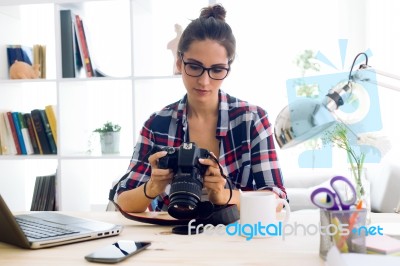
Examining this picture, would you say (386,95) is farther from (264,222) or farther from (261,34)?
(264,222)

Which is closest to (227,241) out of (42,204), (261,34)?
(42,204)

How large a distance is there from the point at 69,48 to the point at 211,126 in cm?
117

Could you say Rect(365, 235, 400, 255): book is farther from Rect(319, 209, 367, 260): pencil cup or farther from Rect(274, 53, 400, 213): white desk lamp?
Rect(274, 53, 400, 213): white desk lamp

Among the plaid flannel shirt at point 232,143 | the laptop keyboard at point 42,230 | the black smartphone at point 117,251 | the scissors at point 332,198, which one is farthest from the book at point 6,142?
the scissors at point 332,198

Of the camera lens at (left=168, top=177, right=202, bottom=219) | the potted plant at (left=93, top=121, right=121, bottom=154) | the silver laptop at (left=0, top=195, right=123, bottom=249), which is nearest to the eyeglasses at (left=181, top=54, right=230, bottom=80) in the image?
the camera lens at (left=168, top=177, right=202, bottom=219)

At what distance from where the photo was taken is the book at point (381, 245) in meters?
0.78

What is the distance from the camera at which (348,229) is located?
2.49 feet

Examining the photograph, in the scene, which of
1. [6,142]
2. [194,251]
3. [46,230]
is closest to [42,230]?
[46,230]

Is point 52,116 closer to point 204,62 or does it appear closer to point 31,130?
point 31,130

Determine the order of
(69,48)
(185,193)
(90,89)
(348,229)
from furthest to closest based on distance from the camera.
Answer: (90,89), (69,48), (185,193), (348,229)

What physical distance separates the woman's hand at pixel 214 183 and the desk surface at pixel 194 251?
0.63 ft

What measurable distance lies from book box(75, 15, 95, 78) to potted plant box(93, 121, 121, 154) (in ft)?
0.99

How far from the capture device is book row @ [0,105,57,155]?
251 centimetres

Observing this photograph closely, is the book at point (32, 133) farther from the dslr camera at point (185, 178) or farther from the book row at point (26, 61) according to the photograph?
the dslr camera at point (185, 178)
